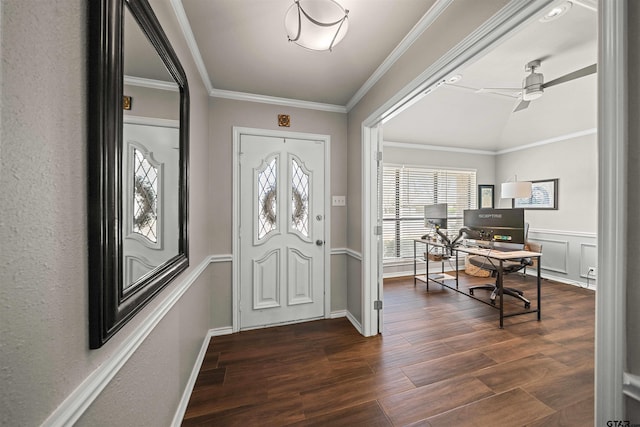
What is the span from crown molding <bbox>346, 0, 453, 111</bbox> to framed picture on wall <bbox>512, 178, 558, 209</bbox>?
445 cm

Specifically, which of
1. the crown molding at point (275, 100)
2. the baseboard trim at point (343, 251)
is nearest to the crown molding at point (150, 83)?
the crown molding at point (275, 100)

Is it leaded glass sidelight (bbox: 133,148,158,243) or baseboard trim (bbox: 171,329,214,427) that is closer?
leaded glass sidelight (bbox: 133,148,158,243)

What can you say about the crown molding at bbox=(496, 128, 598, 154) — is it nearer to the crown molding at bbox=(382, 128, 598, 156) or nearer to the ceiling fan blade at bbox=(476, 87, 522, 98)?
the crown molding at bbox=(382, 128, 598, 156)

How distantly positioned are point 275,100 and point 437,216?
3.11m

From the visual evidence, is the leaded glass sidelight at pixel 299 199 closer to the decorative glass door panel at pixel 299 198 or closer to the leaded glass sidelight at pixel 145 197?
the decorative glass door panel at pixel 299 198

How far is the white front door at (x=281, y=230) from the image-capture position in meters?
2.68

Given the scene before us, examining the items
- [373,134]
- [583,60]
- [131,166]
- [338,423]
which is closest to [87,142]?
[131,166]

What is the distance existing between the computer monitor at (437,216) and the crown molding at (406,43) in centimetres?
239

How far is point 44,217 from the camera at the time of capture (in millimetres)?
548

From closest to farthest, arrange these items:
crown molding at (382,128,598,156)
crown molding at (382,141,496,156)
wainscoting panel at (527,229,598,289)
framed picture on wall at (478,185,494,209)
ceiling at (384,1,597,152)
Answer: ceiling at (384,1,597,152), wainscoting panel at (527,229,598,289), crown molding at (382,128,598,156), crown molding at (382,141,496,156), framed picture on wall at (478,185,494,209)

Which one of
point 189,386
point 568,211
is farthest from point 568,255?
point 189,386

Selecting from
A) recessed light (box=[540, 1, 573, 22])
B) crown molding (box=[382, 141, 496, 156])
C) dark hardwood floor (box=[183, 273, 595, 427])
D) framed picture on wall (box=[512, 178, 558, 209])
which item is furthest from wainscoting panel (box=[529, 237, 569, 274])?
recessed light (box=[540, 1, 573, 22])

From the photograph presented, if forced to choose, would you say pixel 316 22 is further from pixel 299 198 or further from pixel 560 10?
pixel 560 10

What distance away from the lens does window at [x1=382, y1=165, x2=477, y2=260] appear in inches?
188
